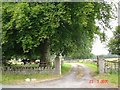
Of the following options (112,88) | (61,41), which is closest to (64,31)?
(61,41)

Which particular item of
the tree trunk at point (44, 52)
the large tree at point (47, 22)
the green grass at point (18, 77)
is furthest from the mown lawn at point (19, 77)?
the tree trunk at point (44, 52)

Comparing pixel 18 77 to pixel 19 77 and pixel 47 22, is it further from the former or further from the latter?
pixel 47 22

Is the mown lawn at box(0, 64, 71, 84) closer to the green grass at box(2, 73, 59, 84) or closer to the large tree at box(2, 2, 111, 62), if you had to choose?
the green grass at box(2, 73, 59, 84)

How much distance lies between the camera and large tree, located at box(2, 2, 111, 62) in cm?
1570

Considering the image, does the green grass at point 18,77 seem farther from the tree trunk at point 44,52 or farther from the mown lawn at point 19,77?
the tree trunk at point 44,52

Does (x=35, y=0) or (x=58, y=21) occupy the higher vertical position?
(x=35, y=0)

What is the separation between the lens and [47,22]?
15.7 metres

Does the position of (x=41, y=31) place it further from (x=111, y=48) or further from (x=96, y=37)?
(x=111, y=48)

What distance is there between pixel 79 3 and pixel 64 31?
82.0 inches

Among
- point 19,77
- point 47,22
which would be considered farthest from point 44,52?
point 47,22

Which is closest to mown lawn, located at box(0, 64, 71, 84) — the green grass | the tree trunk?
the green grass

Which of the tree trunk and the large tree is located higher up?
the large tree

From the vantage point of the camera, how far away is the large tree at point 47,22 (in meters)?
15.7

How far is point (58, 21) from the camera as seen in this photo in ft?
51.4
